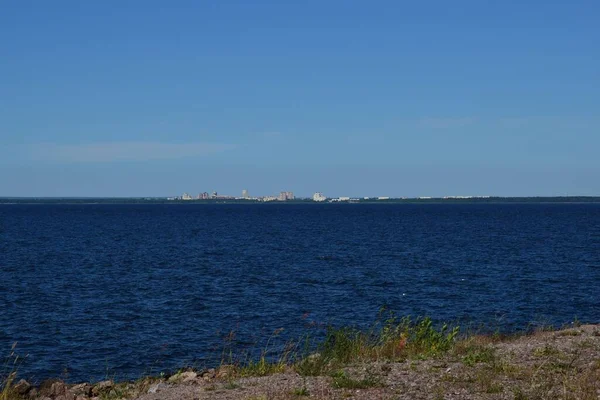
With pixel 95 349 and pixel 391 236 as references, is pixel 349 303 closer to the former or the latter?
pixel 95 349

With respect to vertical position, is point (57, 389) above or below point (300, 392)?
below

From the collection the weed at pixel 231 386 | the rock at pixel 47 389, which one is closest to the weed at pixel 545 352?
the weed at pixel 231 386

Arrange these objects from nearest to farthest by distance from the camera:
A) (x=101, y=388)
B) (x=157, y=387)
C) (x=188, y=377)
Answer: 1. (x=157, y=387)
2. (x=101, y=388)
3. (x=188, y=377)

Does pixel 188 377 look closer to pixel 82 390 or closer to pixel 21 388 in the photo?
pixel 82 390

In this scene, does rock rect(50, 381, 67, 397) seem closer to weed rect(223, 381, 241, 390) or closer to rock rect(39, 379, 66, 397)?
rock rect(39, 379, 66, 397)

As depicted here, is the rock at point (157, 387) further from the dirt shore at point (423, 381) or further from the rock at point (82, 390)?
the rock at point (82, 390)

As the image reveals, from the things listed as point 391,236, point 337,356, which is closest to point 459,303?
point 337,356

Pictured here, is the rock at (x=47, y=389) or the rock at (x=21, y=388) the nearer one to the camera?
the rock at (x=21, y=388)

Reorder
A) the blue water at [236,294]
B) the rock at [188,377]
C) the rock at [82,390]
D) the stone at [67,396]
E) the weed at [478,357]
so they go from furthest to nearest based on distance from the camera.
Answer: the blue water at [236,294]
the rock at [188,377]
the rock at [82,390]
the stone at [67,396]
the weed at [478,357]

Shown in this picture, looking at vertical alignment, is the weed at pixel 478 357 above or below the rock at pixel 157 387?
above

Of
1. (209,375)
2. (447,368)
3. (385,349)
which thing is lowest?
(209,375)

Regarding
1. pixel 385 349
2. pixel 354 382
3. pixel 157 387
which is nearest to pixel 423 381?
pixel 354 382

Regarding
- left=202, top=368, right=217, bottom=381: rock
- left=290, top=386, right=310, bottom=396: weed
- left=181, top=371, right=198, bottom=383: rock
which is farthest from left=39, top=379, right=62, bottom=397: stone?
left=290, top=386, right=310, bottom=396: weed

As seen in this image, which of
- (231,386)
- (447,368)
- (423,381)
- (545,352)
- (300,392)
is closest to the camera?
(300,392)
